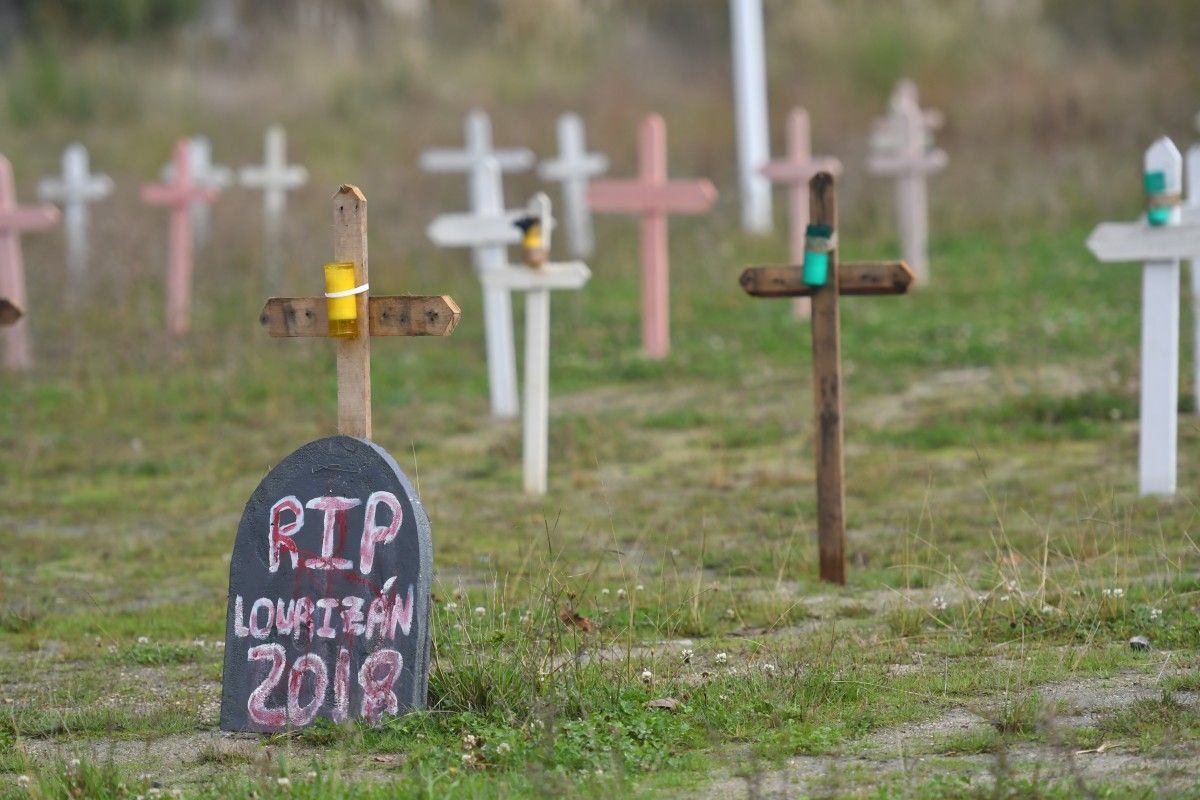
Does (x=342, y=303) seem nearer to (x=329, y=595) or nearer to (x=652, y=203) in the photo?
(x=329, y=595)

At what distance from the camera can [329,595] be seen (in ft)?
18.4

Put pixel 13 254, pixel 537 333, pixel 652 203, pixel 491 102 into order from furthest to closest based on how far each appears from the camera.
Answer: pixel 491 102
pixel 13 254
pixel 652 203
pixel 537 333

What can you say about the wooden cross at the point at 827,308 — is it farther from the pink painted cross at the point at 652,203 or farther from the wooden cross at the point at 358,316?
the pink painted cross at the point at 652,203

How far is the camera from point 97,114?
27.9 m

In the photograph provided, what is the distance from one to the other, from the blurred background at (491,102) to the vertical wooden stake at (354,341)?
409 inches

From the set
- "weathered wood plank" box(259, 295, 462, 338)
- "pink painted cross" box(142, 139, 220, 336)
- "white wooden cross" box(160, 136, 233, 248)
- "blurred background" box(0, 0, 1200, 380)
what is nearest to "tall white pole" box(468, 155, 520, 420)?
"blurred background" box(0, 0, 1200, 380)

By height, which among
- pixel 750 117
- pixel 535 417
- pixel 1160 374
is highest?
pixel 750 117

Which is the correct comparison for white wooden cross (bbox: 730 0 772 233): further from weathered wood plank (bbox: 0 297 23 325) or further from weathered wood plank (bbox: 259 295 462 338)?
weathered wood plank (bbox: 259 295 462 338)

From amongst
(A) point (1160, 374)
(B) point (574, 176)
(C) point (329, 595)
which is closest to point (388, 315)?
(C) point (329, 595)

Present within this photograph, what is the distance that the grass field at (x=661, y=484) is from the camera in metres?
5.20

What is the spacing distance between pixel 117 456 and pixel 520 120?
15.5m

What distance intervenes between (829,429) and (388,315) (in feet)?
8.29

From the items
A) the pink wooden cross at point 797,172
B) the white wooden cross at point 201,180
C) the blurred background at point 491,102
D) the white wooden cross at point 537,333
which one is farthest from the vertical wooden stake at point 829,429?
the white wooden cross at point 201,180

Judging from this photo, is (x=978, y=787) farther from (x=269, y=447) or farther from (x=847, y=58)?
(x=847, y=58)
